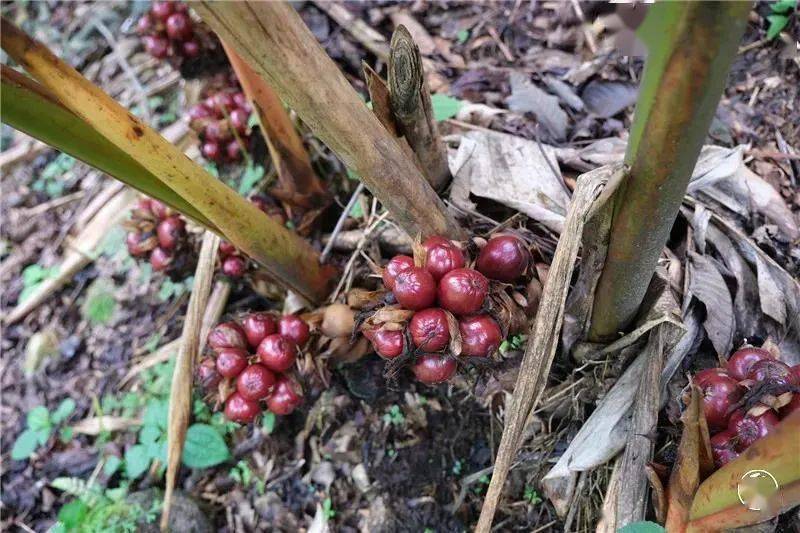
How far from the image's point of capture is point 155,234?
98.3 inches

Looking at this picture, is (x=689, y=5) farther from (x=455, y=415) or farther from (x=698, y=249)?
(x=455, y=415)

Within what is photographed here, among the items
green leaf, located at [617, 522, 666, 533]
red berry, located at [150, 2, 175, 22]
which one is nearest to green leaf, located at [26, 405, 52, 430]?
red berry, located at [150, 2, 175, 22]

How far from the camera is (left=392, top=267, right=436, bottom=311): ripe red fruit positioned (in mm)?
1551

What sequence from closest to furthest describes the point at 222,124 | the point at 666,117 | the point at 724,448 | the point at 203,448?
the point at 666,117 < the point at 724,448 < the point at 203,448 < the point at 222,124

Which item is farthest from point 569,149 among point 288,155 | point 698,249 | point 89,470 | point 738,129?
point 89,470

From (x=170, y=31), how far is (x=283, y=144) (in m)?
1.10

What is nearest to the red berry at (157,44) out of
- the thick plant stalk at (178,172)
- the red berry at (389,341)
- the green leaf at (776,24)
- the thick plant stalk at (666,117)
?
the thick plant stalk at (178,172)

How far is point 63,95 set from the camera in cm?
132

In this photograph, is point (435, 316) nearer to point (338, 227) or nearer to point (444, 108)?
point (338, 227)

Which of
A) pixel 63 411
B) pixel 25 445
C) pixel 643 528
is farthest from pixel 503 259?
pixel 25 445

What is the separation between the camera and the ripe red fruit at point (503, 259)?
168 cm

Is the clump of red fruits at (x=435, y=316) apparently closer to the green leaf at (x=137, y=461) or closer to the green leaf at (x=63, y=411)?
the green leaf at (x=137, y=461)

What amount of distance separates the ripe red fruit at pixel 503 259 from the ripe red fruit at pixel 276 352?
0.72 metres

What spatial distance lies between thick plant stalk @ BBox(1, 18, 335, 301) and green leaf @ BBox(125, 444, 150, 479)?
104 centimetres
